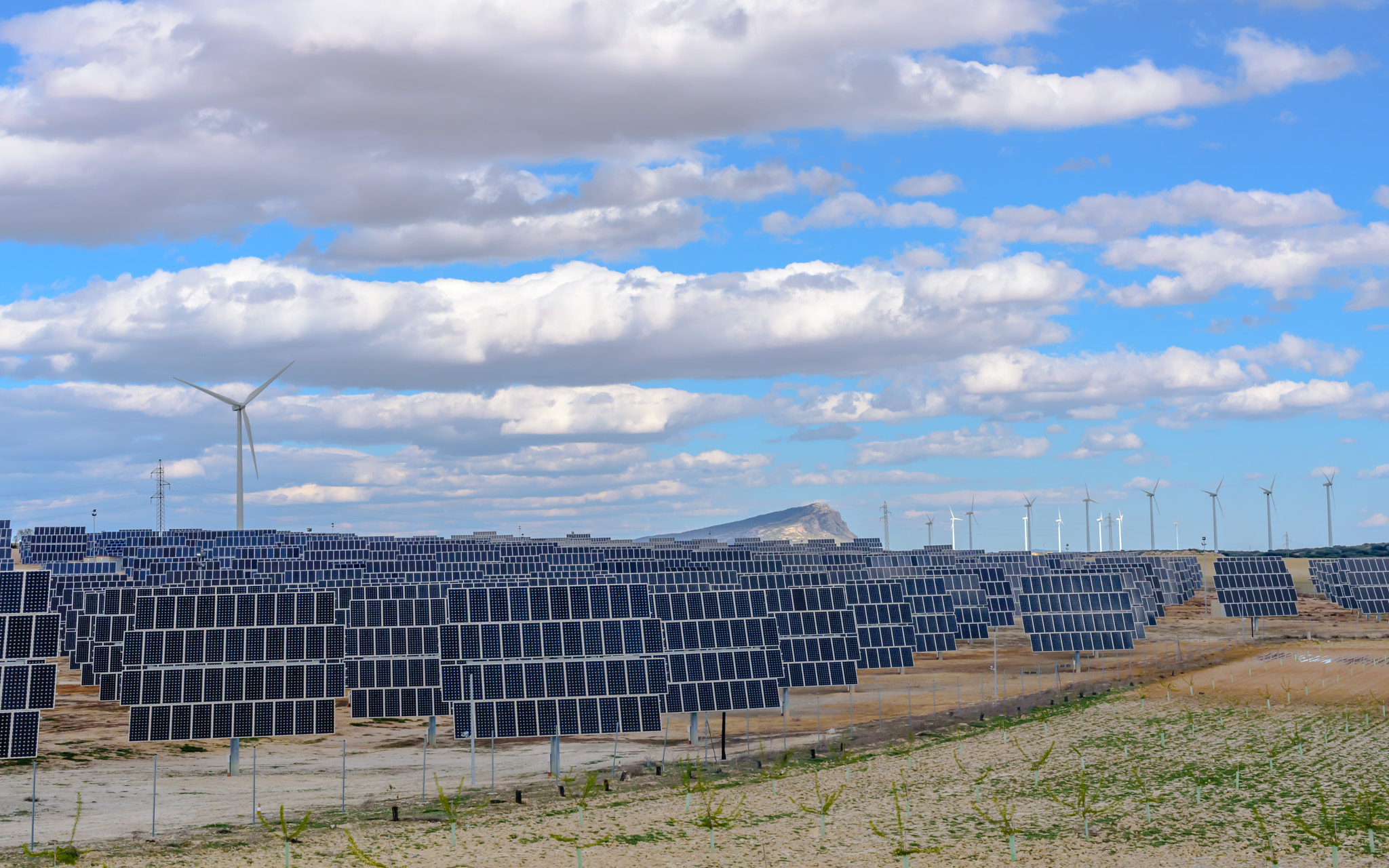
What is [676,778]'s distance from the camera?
148 feet

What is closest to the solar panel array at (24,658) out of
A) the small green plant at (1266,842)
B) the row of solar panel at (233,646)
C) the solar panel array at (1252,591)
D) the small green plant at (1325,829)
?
the row of solar panel at (233,646)

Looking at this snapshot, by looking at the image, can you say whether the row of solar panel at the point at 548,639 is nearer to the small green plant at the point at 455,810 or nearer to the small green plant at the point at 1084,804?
the small green plant at the point at 455,810

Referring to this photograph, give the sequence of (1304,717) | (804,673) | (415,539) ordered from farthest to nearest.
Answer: (415,539)
(804,673)
(1304,717)

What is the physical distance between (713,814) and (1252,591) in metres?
79.7

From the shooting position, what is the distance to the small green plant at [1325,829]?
3161cm

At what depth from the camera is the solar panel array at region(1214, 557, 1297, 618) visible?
332ft

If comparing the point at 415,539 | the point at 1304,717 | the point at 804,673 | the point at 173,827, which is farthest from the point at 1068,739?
the point at 415,539

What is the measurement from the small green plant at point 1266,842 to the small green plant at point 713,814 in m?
14.1

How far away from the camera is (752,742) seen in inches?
2126

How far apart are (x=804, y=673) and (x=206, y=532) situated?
449ft

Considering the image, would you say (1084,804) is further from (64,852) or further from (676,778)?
(64,852)

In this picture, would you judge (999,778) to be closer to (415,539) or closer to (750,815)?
(750,815)

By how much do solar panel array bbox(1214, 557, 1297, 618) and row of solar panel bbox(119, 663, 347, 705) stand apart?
77.0 metres

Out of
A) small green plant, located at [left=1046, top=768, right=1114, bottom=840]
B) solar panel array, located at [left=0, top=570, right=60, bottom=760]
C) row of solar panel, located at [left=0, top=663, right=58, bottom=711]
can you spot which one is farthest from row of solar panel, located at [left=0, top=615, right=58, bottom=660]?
small green plant, located at [left=1046, top=768, right=1114, bottom=840]
